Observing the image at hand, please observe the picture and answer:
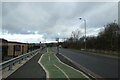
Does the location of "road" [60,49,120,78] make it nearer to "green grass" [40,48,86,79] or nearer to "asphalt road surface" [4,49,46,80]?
"green grass" [40,48,86,79]

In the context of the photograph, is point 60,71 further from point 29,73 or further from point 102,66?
point 102,66

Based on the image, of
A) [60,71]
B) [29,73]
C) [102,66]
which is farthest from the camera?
[102,66]

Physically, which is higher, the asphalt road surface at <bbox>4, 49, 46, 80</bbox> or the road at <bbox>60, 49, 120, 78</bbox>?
the asphalt road surface at <bbox>4, 49, 46, 80</bbox>

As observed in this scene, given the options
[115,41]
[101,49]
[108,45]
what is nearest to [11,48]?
[115,41]

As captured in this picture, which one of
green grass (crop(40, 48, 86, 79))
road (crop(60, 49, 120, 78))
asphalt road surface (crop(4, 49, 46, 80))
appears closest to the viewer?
asphalt road surface (crop(4, 49, 46, 80))

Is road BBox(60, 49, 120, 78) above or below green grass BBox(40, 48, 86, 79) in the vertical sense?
below

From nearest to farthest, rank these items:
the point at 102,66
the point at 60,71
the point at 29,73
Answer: the point at 29,73
the point at 60,71
the point at 102,66

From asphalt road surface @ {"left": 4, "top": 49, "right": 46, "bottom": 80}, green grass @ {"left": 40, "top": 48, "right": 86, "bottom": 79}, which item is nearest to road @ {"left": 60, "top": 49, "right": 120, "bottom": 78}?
green grass @ {"left": 40, "top": 48, "right": 86, "bottom": 79}

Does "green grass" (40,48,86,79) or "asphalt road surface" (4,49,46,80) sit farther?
"green grass" (40,48,86,79)

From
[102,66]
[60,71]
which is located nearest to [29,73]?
[60,71]

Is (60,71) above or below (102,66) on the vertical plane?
above

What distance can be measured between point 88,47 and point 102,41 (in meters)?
22.2

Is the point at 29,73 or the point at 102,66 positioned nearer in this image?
the point at 29,73

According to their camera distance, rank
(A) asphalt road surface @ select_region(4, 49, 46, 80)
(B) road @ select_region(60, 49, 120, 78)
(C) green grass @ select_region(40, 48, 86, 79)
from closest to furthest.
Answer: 1. (A) asphalt road surface @ select_region(4, 49, 46, 80)
2. (C) green grass @ select_region(40, 48, 86, 79)
3. (B) road @ select_region(60, 49, 120, 78)
